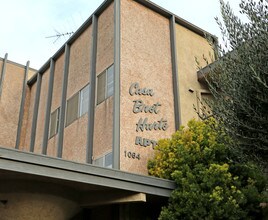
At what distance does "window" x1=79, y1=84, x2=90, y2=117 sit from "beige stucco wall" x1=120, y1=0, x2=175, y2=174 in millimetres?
2461

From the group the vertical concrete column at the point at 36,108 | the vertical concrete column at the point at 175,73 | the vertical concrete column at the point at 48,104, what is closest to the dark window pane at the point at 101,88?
the vertical concrete column at the point at 175,73

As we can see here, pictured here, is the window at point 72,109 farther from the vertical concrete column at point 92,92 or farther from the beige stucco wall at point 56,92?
the vertical concrete column at point 92,92

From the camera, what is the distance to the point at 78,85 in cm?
1783

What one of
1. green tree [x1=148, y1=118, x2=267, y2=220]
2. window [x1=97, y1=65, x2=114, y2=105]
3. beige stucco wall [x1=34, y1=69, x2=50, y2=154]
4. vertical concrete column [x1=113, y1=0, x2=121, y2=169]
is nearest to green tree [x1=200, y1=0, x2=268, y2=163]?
green tree [x1=148, y1=118, x2=267, y2=220]

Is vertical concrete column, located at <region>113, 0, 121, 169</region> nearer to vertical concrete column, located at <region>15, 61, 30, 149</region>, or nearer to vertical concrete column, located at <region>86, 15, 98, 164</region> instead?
vertical concrete column, located at <region>86, 15, 98, 164</region>

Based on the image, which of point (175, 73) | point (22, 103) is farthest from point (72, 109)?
point (22, 103)

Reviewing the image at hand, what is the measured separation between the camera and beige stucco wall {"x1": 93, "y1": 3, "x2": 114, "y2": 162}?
14.7 m

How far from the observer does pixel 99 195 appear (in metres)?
11.6

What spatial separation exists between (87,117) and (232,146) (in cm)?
780

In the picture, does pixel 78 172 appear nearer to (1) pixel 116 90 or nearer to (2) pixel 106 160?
(2) pixel 106 160

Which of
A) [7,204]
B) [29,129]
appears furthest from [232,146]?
[29,129]

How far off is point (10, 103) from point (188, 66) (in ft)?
36.1

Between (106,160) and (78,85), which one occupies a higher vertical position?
(78,85)

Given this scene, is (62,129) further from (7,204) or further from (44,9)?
(7,204)
